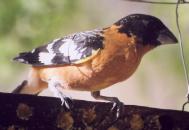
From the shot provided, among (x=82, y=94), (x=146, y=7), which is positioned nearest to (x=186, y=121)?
(x=82, y=94)

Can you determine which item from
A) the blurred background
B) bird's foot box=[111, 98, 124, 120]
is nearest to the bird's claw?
bird's foot box=[111, 98, 124, 120]

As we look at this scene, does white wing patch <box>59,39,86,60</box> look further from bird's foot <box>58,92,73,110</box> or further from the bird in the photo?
bird's foot <box>58,92,73,110</box>

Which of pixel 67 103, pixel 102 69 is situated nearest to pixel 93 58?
pixel 102 69

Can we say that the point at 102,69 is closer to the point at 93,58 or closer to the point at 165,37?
the point at 93,58

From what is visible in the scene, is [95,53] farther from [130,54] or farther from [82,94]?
[82,94]

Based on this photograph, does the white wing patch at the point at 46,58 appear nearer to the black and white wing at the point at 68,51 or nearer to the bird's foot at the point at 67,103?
the black and white wing at the point at 68,51

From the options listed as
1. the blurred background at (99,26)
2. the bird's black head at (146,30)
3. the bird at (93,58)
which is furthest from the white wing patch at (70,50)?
the blurred background at (99,26)
